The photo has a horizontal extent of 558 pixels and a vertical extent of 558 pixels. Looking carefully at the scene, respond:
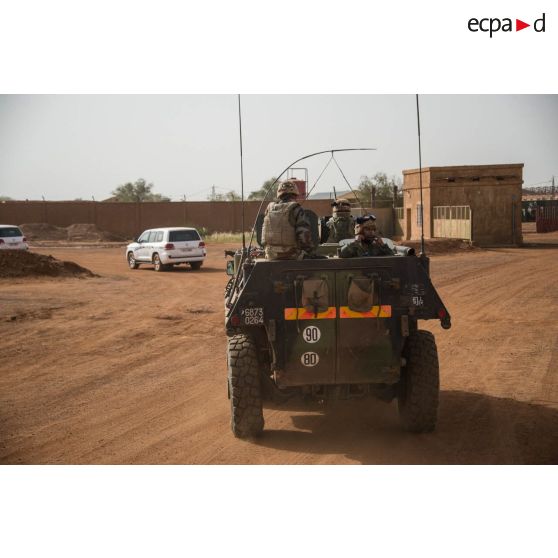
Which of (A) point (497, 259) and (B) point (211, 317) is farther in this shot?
(A) point (497, 259)

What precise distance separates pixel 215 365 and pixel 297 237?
3.64 m

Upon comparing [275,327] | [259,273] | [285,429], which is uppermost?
[259,273]

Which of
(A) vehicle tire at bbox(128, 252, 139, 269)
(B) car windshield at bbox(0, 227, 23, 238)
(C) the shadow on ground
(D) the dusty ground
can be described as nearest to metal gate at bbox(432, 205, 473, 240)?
(A) vehicle tire at bbox(128, 252, 139, 269)

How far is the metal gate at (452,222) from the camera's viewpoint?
100.0 ft

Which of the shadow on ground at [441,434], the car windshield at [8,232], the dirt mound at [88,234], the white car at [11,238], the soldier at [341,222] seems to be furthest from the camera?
the dirt mound at [88,234]

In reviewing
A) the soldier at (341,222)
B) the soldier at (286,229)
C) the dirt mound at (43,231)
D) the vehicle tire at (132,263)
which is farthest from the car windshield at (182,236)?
the dirt mound at (43,231)

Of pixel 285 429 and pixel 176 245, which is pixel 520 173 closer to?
pixel 176 245

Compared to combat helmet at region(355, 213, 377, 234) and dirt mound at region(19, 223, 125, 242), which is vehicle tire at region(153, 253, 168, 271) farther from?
dirt mound at region(19, 223, 125, 242)

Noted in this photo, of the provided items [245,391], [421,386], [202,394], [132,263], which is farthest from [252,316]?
[132,263]

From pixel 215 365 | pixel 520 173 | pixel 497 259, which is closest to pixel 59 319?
pixel 215 365

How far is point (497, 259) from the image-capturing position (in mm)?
25016

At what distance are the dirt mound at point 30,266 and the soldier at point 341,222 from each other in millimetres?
14239

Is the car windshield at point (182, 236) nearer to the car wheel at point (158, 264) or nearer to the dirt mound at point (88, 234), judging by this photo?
the car wheel at point (158, 264)

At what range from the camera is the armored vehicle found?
622 centimetres
